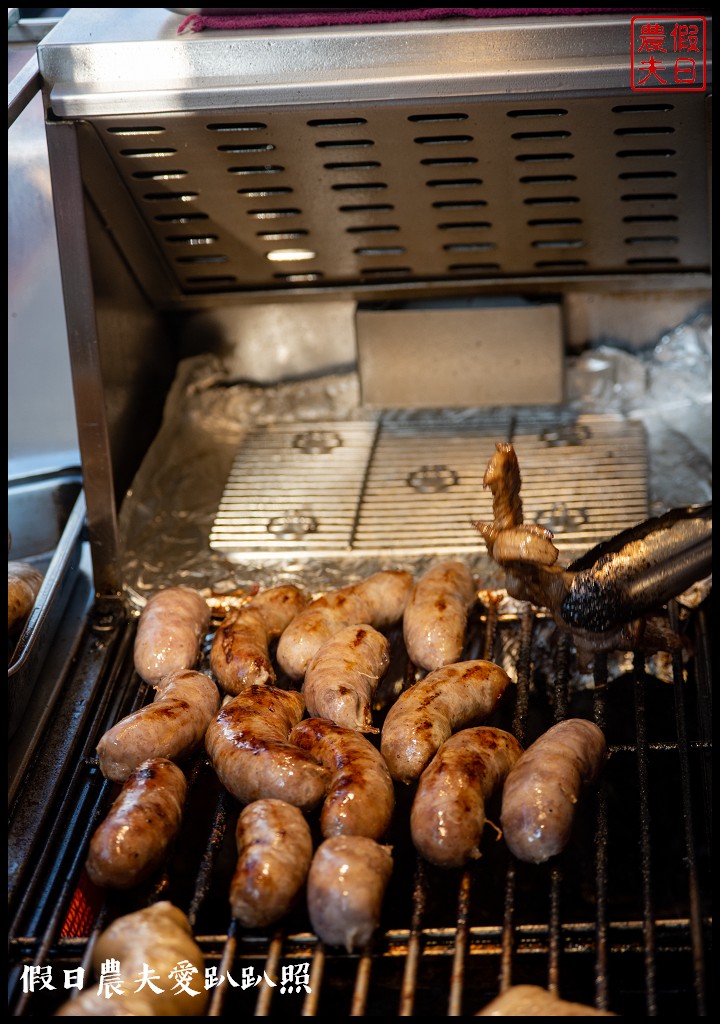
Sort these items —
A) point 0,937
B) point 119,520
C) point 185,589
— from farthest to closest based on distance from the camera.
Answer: point 119,520 < point 185,589 < point 0,937

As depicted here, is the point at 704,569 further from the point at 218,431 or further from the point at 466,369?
the point at 218,431

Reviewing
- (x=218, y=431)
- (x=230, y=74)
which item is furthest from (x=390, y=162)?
(x=218, y=431)

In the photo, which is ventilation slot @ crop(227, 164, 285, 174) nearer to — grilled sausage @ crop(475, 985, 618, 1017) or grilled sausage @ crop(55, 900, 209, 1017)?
grilled sausage @ crop(55, 900, 209, 1017)

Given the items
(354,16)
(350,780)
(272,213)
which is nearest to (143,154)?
(272,213)

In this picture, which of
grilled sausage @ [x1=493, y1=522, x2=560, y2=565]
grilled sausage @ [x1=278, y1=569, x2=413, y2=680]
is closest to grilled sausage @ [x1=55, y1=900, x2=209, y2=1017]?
grilled sausage @ [x1=278, y1=569, x2=413, y2=680]

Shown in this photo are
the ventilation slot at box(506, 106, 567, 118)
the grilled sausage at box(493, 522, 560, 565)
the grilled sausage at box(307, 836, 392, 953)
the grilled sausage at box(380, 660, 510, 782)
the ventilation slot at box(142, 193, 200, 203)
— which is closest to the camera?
the grilled sausage at box(307, 836, 392, 953)

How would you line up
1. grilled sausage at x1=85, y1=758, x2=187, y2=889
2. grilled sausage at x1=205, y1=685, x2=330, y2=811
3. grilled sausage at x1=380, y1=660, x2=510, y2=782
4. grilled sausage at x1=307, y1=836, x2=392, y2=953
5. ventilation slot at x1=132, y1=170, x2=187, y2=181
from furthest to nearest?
ventilation slot at x1=132, y1=170, x2=187, y2=181 → grilled sausage at x1=380, y1=660, x2=510, y2=782 → grilled sausage at x1=205, y1=685, x2=330, y2=811 → grilled sausage at x1=85, y1=758, x2=187, y2=889 → grilled sausage at x1=307, y1=836, x2=392, y2=953

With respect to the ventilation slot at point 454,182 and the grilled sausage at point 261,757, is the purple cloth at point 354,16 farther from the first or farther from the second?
the grilled sausage at point 261,757
